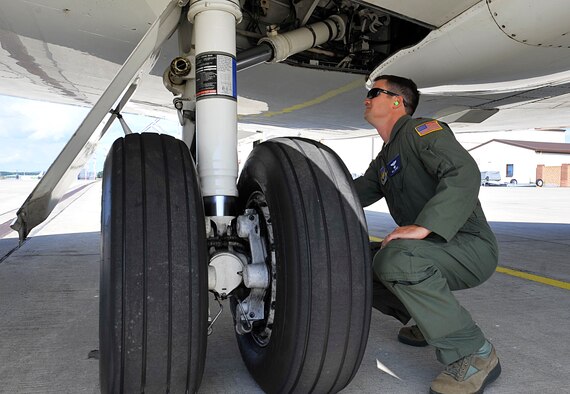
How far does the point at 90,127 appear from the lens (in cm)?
192

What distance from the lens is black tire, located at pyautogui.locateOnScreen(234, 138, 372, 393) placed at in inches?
54.6

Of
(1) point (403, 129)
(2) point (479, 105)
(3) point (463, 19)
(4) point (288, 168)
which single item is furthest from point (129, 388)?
(2) point (479, 105)

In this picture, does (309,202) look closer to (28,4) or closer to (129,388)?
(129,388)

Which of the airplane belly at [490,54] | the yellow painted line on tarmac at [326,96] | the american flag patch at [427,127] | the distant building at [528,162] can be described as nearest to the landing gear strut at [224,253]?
the american flag patch at [427,127]

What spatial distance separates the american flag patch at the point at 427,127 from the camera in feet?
6.00

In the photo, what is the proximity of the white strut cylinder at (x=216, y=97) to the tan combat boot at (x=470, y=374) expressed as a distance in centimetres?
93

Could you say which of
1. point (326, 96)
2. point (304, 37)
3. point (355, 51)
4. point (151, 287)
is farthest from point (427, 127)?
point (326, 96)

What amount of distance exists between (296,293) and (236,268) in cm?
25

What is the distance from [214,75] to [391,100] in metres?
0.75

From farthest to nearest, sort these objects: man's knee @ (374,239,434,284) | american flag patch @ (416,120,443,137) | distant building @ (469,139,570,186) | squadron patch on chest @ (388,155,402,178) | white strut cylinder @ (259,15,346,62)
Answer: distant building @ (469,139,570,186)
white strut cylinder @ (259,15,346,62)
squadron patch on chest @ (388,155,402,178)
american flag patch @ (416,120,443,137)
man's knee @ (374,239,434,284)

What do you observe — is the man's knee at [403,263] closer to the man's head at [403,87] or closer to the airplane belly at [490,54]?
the man's head at [403,87]

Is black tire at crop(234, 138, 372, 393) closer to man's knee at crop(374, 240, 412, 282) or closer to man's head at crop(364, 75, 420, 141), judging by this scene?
man's knee at crop(374, 240, 412, 282)

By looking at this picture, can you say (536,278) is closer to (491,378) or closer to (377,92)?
(491,378)

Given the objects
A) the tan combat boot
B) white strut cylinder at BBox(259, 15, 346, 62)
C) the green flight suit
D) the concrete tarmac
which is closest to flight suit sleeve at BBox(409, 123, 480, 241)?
the green flight suit
